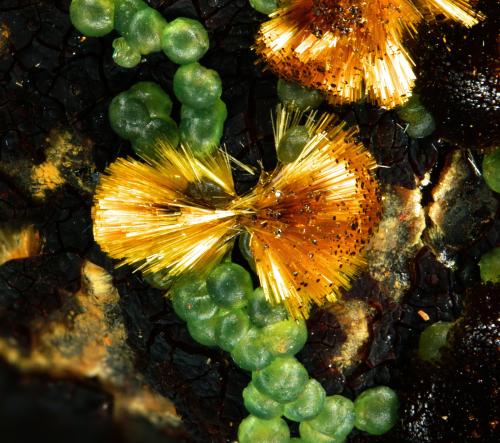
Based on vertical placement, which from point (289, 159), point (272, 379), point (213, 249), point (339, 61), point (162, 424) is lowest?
point (162, 424)

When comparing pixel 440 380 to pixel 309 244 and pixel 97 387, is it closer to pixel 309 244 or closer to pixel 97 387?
pixel 309 244

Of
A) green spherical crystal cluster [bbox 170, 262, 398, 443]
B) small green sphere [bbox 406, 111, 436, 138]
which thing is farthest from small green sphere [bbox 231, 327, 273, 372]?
small green sphere [bbox 406, 111, 436, 138]

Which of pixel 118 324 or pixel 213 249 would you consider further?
pixel 118 324

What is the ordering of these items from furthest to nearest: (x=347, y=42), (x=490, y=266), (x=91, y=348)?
(x=91, y=348) < (x=490, y=266) < (x=347, y=42)

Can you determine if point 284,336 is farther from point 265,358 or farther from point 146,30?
point 146,30

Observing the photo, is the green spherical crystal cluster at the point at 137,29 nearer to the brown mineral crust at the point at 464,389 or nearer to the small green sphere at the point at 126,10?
the small green sphere at the point at 126,10

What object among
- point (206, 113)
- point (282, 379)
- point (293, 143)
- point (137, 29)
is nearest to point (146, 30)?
point (137, 29)

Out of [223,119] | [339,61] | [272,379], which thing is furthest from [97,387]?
[339,61]

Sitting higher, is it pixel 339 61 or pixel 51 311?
pixel 339 61
